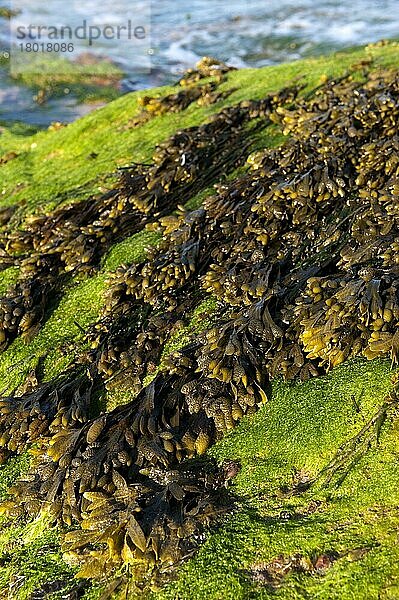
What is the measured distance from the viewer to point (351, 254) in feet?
10.5

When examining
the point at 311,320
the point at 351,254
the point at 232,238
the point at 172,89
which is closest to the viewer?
the point at 311,320

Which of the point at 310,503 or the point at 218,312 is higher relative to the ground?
the point at 218,312

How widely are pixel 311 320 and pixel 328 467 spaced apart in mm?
723

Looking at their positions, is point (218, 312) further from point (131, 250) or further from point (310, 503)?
point (310, 503)

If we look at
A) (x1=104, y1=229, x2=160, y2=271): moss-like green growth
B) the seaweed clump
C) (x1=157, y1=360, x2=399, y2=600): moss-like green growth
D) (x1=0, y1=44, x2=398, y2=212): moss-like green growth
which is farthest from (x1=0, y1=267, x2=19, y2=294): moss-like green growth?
(x1=157, y1=360, x2=399, y2=600): moss-like green growth

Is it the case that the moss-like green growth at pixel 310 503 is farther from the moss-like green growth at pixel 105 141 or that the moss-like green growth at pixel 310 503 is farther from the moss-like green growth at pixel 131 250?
the moss-like green growth at pixel 105 141

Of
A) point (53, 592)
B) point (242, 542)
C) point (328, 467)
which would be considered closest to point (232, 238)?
point (328, 467)

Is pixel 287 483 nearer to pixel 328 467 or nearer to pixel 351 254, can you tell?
pixel 328 467

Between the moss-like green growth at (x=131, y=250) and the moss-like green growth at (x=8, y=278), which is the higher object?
the moss-like green growth at (x=131, y=250)

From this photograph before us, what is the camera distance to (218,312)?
10.8 ft

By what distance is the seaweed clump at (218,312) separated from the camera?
2443mm

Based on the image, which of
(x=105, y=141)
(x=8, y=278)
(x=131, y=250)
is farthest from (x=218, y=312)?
(x=105, y=141)

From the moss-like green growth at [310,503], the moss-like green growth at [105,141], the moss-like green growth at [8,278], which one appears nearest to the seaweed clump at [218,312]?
the moss-like green growth at [310,503]

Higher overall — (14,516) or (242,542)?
(242,542)
